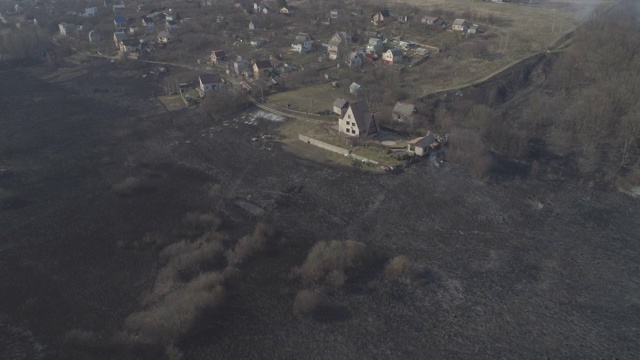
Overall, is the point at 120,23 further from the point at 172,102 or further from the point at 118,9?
the point at 172,102

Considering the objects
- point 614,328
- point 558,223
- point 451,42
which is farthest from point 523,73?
point 614,328

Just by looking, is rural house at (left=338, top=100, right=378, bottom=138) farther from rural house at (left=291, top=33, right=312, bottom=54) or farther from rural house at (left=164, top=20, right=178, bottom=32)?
rural house at (left=164, top=20, right=178, bottom=32)

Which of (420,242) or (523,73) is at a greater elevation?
(523,73)

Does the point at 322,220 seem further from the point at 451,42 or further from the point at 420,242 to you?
the point at 451,42

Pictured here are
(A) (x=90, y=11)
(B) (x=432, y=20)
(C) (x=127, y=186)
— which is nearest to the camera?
(C) (x=127, y=186)

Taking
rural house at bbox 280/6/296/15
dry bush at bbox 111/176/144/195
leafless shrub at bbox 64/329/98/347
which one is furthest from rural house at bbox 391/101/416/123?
rural house at bbox 280/6/296/15

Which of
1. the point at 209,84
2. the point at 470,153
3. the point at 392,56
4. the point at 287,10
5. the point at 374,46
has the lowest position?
the point at 470,153

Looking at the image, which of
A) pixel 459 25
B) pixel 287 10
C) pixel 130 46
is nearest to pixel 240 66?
pixel 130 46
